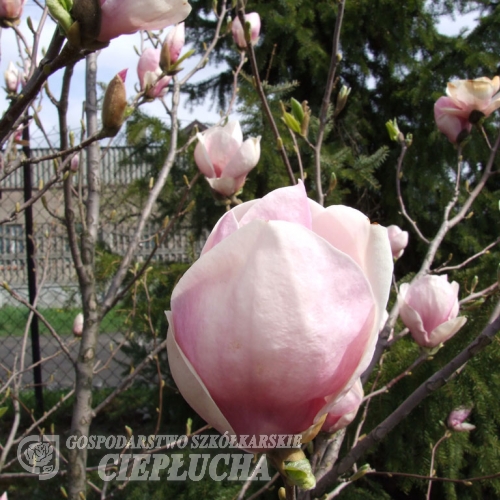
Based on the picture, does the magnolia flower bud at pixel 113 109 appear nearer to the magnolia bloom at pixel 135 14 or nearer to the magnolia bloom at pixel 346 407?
the magnolia bloom at pixel 135 14

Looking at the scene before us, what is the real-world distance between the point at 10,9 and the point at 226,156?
484 millimetres

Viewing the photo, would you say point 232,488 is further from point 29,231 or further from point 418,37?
point 418,37

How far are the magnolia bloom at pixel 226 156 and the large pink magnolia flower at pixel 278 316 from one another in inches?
27.1

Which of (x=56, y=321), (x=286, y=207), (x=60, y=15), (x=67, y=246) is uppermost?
(x=60, y=15)

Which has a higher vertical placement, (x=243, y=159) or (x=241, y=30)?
(x=241, y=30)

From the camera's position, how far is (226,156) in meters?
1.00

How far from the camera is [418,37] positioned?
268 cm

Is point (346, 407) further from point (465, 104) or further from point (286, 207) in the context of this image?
point (465, 104)

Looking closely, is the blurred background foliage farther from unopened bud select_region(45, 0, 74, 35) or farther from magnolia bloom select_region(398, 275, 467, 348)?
unopened bud select_region(45, 0, 74, 35)

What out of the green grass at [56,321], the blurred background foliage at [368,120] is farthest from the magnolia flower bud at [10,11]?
the green grass at [56,321]

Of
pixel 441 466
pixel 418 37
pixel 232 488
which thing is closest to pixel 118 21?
pixel 232 488

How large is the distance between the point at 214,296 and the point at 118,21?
0.24 meters

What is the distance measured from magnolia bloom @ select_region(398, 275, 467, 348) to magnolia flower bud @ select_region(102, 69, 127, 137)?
56 cm

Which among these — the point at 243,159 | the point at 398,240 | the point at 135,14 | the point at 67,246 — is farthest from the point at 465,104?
the point at 67,246
